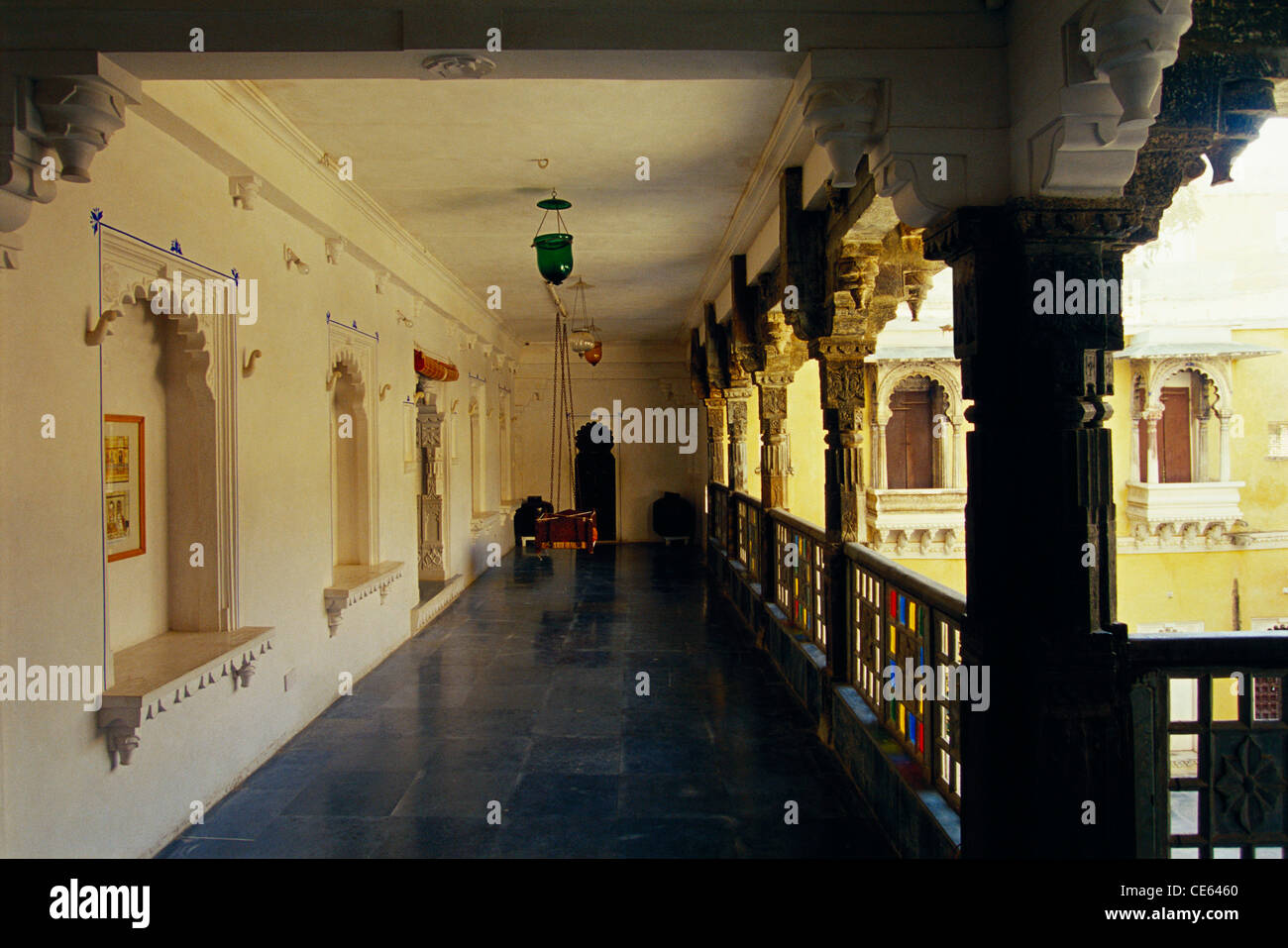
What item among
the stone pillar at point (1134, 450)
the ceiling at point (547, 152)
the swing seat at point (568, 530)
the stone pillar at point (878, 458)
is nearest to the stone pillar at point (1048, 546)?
the ceiling at point (547, 152)

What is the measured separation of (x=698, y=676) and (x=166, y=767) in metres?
3.46

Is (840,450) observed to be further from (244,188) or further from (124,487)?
(124,487)

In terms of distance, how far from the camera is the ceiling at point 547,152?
12.9ft

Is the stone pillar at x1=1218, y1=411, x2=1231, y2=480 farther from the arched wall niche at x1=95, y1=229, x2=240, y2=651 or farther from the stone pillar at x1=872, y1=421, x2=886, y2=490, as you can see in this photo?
the arched wall niche at x1=95, y1=229, x2=240, y2=651

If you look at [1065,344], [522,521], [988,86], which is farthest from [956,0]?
[522,521]

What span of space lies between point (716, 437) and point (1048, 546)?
8871mm

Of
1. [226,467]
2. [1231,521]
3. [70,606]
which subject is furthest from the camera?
[1231,521]

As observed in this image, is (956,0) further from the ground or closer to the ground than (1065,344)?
further from the ground

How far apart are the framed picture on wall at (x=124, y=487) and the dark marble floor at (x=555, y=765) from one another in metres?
1.31

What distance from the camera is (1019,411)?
231cm

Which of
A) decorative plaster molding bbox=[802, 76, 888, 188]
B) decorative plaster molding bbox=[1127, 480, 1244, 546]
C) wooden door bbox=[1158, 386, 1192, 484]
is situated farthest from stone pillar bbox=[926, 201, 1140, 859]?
wooden door bbox=[1158, 386, 1192, 484]

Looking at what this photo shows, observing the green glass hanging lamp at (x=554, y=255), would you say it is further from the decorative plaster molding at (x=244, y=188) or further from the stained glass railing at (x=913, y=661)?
the stained glass railing at (x=913, y=661)

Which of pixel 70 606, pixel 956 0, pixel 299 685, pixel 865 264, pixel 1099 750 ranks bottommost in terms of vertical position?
pixel 299 685
